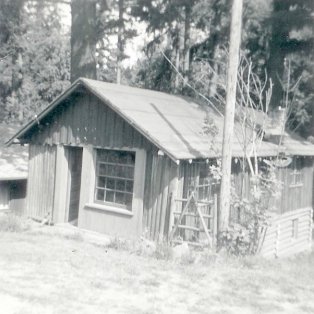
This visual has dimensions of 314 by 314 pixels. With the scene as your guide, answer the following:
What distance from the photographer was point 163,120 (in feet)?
49.8

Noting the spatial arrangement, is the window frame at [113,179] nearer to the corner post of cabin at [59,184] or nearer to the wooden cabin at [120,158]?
the wooden cabin at [120,158]

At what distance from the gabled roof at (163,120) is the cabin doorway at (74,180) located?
160 centimetres

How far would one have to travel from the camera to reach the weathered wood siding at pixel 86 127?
48.3 ft

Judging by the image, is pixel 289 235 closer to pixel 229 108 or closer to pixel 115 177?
pixel 115 177

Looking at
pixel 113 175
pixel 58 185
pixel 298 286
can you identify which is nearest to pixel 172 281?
pixel 298 286

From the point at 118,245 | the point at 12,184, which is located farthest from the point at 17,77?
the point at 118,245

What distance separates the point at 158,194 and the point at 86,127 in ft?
11.0

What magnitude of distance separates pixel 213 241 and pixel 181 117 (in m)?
4.78

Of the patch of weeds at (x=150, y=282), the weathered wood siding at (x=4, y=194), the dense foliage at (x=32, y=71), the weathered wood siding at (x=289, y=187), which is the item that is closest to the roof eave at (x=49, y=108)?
the weathered wood siding at (x=4, y=194)

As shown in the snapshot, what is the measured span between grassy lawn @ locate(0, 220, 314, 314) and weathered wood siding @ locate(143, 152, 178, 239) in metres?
1.42

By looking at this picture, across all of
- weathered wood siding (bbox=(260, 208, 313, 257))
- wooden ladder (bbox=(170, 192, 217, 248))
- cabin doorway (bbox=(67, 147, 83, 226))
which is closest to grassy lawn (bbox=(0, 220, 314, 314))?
wooden ladder (bbox=(170, 192, 217, 248))

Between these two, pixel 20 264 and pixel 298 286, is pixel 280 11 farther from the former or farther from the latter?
pixel 20 264

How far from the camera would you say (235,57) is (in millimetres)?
13000

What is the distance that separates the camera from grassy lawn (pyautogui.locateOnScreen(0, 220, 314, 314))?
8.67 m
